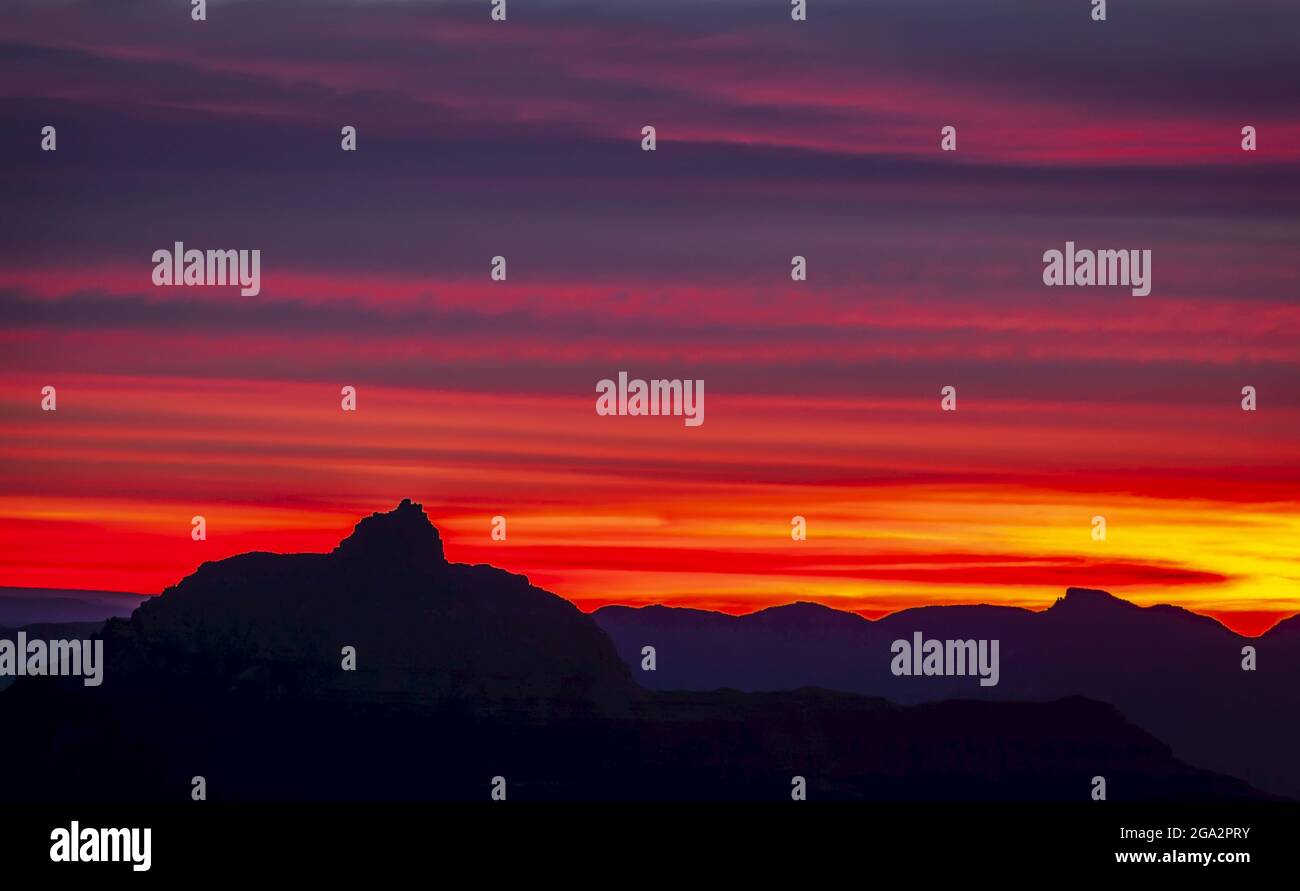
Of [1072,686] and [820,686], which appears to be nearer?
[1072,686]

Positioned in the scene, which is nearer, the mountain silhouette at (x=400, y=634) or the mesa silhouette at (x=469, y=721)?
the mesa silhouette at (x=469, y=721)

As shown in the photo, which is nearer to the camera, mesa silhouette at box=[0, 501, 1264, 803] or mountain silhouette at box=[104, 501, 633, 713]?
mesa silhouette at box=[0, 501, 1264, 803]

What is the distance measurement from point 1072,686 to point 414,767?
2043cm

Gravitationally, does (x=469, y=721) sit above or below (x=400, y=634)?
below

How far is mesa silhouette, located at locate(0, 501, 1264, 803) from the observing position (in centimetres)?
4131

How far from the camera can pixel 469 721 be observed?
50188 millimetres

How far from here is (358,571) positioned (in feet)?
163

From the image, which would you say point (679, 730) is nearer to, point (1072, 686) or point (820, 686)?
point (820, 686)

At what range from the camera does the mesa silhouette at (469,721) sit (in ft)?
136

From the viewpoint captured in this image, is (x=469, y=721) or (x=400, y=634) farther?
(x=400, y=634)
